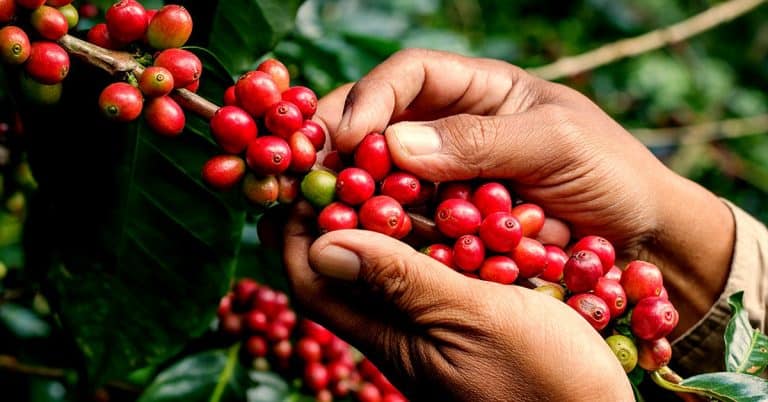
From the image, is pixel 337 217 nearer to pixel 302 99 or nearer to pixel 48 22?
pixel 302 99

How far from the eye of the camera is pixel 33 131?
5.22 ft

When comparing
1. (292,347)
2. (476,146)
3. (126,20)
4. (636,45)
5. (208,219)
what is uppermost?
(636,45)

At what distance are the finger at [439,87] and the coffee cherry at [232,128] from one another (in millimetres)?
306

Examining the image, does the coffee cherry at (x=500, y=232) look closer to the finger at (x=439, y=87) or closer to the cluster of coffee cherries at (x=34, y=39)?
the finger at (x=439, y=87)

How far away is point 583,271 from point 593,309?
0.26 feet

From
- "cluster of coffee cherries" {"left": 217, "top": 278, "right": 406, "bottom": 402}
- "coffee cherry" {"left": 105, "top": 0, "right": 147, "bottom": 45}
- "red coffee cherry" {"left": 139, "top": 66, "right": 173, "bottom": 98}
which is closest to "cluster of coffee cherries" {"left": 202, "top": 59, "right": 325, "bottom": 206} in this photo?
"red coffee cherry" {"left": 139, "top": 66, "right": 173, "bottom": 98}

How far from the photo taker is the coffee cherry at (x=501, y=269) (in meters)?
1.35

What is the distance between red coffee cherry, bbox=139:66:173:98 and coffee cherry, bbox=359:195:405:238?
0.45 m

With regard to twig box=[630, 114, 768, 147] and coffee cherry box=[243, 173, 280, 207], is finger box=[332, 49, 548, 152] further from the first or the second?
twig box=[630, 114, 768, 147]

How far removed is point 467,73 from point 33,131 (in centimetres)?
115

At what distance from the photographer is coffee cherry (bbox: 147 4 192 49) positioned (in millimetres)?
1273

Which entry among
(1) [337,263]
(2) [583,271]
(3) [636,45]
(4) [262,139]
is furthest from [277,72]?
(3) [636,45]

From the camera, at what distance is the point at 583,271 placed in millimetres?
1323

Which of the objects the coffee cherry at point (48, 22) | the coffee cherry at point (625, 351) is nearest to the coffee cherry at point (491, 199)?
the coffee cherry at point (625, 351)
